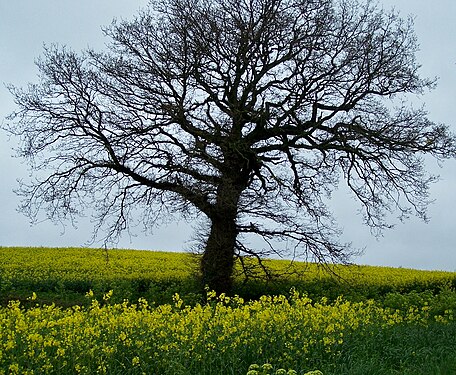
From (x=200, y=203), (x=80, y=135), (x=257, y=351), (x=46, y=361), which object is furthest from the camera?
(x=80, y=135)

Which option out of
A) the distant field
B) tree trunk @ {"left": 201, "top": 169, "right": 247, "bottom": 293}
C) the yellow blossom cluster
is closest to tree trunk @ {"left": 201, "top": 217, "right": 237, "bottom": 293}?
tree trunk @ {"left": 201, "top": 169, "right": 247, "bottom": 293}

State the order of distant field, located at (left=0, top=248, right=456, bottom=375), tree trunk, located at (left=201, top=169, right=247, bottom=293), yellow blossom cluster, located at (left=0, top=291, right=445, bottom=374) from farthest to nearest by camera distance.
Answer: tree trunk, located at (left=201, top=169, right=247, bottom=293) < distant field, located at (left=0, top=248, right=456, bottom=375) < yellow blossom cluster, located at (left=0, top=291, right=445, bottom=374)

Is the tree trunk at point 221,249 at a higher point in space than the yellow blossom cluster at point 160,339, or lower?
higher

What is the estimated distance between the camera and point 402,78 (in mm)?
19594

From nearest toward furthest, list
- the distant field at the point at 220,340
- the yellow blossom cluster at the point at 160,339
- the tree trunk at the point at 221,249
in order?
the yellow blossom cluster at the point at 160,339, the distant field at the point at 220,340, the tree trunk at the point at 221,249

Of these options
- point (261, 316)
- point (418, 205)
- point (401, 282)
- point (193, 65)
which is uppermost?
point (193, 65)

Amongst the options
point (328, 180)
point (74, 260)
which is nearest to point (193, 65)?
point (328, 180)

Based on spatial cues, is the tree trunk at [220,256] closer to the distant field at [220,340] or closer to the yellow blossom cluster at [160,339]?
the distant field at [220,340]

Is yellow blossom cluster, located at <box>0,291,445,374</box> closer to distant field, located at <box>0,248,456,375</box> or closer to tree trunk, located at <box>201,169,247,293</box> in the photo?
distant field, located at <box>0,248,456,375</box>

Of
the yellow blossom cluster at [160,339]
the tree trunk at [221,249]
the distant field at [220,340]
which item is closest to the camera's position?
the yellow blossom cluster at [160,339]

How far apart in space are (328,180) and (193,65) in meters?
4.67

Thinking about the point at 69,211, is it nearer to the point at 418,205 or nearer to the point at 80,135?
the point at 80,135

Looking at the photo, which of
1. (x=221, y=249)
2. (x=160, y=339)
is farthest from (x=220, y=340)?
(x=221, y=249)

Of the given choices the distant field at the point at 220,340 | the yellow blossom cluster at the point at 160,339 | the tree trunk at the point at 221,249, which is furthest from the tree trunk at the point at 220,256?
the yellow blossom cluster at the point at 160,339
